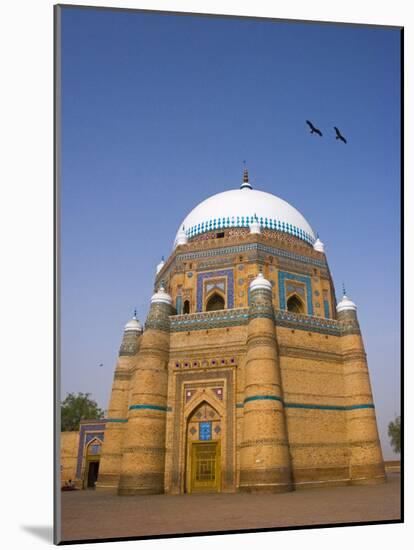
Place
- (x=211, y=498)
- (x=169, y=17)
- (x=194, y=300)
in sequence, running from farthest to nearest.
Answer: (x=194, y=300) → (x=211, y=498) → (x=169, y=17)

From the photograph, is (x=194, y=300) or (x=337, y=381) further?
(x=194, y=300)

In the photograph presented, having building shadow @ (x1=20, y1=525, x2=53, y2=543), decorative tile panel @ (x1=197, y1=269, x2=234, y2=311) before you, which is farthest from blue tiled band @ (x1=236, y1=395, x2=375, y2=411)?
building shadow @ (x1=20, y1=525, x2=53, y2=543)

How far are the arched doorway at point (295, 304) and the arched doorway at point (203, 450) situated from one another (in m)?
4.09

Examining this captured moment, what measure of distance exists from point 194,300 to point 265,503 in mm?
6857

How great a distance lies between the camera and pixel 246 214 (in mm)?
16891

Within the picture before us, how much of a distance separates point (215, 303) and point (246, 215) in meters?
2.97

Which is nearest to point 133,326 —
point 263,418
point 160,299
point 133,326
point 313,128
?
point 133,326

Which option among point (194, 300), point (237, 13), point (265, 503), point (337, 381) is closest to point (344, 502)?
point (265, 503)

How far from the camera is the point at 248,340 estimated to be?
13.1m

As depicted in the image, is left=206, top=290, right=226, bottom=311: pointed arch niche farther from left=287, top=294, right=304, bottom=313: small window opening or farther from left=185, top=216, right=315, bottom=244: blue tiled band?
left=185, top=216, right=315, bottom=244: blue tiled band

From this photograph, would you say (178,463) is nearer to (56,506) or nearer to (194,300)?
(194,300)

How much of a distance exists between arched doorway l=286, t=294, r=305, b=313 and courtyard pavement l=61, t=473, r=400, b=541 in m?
5.76

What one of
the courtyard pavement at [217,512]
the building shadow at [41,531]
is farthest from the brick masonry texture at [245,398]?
the building shadow at [41,531]

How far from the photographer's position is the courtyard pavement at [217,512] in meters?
7.61
